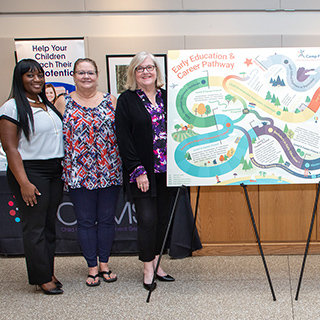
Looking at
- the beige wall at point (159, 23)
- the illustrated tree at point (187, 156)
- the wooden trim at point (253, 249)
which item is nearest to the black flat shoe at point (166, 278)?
the wooden trim at point (253, 249)

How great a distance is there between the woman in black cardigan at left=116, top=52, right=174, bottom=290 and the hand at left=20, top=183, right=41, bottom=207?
56cm

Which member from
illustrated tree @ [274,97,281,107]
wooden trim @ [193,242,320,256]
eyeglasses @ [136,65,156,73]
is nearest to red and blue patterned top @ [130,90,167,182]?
eyeglasses @ [136,65,156,73]

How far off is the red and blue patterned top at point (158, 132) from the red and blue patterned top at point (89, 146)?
0.24 meters

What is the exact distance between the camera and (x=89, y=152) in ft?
7.56

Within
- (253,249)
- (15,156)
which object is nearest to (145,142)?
(15,156)

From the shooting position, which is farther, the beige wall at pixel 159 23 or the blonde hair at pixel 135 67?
the beige wall at pixel 159 23

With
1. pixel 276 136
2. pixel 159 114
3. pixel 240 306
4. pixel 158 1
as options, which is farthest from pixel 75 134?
pixel 158 1

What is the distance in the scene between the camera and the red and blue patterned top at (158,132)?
87.7 inches

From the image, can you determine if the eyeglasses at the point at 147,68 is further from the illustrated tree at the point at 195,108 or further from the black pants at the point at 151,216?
the black pants at the point at 151,216

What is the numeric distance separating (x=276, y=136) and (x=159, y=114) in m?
0.72

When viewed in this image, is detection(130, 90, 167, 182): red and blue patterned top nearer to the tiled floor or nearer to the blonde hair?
the blonde hair

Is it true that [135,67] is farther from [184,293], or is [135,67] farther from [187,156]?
[184,293]

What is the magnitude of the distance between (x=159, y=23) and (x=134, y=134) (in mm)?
1834

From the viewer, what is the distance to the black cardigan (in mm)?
2191
